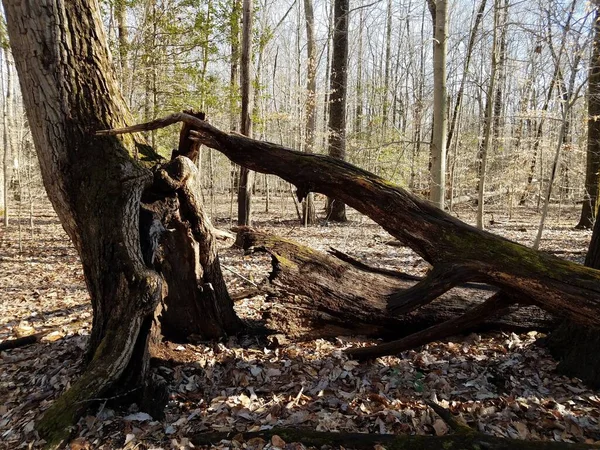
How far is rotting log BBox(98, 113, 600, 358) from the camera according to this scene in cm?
275

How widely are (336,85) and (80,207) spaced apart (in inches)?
476

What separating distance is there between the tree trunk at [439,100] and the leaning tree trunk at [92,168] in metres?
5.92

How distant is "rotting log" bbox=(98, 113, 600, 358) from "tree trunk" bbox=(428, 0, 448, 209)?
4.83 metres

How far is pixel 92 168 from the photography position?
3.34 meters

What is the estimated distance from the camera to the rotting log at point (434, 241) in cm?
275

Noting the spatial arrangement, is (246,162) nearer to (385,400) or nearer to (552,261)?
(385,400)

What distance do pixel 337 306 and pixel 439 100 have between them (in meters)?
5.33

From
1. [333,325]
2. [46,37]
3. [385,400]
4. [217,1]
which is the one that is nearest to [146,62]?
[217,1]

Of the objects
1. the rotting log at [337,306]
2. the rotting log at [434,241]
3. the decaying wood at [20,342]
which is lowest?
the decaying wood at [20,342]

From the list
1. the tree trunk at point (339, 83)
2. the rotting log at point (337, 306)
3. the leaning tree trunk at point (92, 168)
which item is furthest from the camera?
the tree trunk at point (339, 83)

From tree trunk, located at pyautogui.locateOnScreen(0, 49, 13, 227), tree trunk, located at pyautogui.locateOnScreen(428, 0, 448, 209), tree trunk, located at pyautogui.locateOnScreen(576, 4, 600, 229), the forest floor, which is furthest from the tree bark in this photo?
tree trunk, located at pyautogui.locateOnScreen(576, 4, 600, 229)

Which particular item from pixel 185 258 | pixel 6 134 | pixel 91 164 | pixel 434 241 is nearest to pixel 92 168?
pixel 91 164

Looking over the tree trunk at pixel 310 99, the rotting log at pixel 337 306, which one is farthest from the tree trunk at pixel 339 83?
the rotting log at pixel 337 306

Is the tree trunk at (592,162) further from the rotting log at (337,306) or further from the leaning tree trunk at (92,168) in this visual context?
the leaning tree trunk at (92,168)
